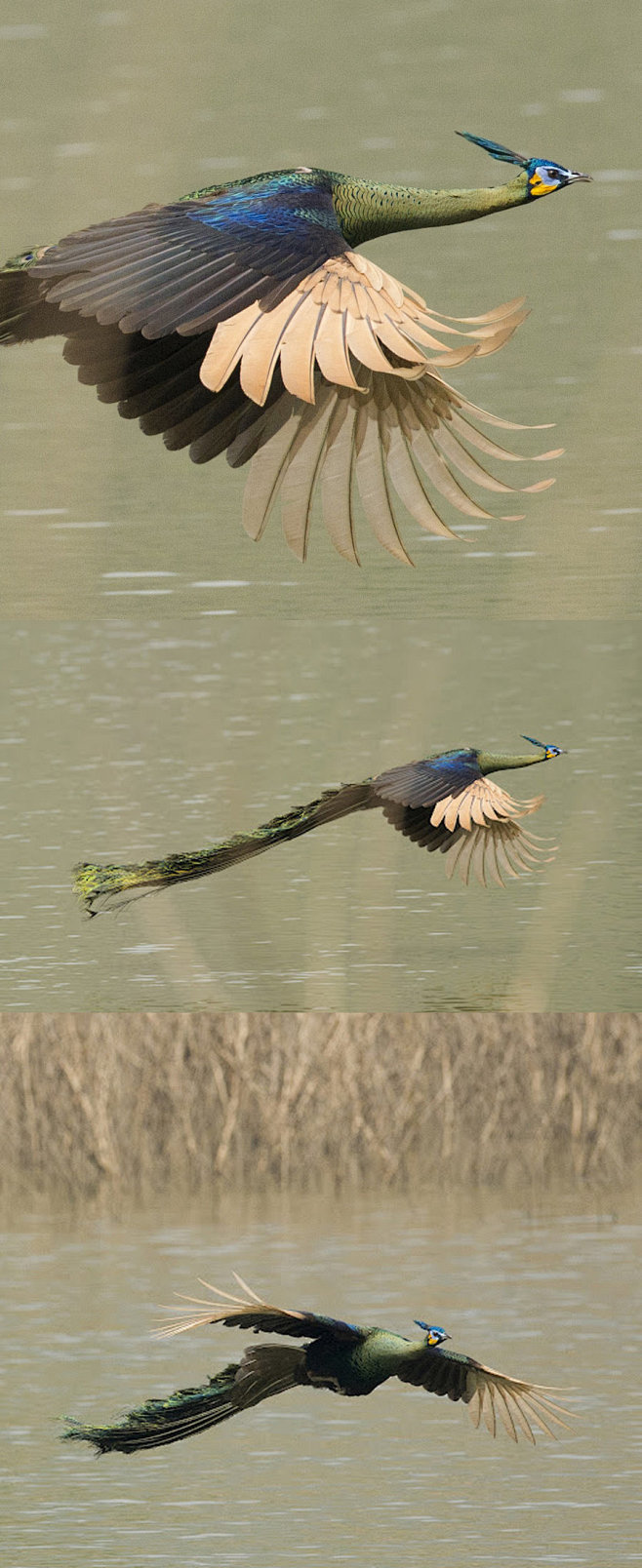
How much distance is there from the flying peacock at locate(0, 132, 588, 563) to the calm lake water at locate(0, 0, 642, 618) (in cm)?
6

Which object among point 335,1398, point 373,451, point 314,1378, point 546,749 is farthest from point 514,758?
point 335,1398

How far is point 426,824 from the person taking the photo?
2.38 metres

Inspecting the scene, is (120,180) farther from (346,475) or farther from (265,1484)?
(265,1484)

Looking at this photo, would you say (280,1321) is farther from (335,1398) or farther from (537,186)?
(537,186)

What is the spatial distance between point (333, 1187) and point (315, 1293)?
837mm

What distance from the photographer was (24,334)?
2.08 meters

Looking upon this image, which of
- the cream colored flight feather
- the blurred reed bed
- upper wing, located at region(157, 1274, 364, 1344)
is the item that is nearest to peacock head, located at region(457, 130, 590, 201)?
the cream colored flight feather

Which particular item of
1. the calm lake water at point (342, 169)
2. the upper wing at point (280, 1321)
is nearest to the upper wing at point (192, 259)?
the calm lake water at point (342, 169)

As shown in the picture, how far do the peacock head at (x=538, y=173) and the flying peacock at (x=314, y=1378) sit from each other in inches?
55.3

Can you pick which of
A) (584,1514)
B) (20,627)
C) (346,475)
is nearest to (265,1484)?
(584,1514)

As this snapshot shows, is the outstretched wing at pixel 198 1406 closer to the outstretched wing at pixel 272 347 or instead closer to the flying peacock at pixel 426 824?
the flying peacock at pixel 426 824

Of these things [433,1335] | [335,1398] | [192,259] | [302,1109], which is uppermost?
[192,259]

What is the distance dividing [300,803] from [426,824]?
14cm

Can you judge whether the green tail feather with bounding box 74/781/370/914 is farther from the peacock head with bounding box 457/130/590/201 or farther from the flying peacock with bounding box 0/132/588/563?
the peacock head with bounding box 457/130/590/201
